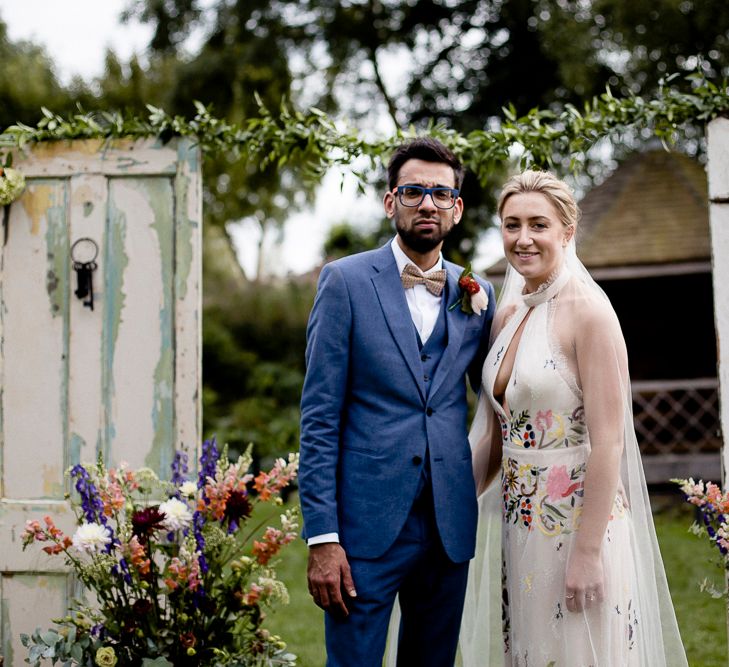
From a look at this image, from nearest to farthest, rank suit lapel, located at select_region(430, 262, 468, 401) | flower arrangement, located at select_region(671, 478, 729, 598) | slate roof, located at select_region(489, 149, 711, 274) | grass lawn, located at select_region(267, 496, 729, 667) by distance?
suit lapel, located at select_region(430, 262, 468, 401) < flower arrangement, located at select_region(671, 478, 729, 598) < grass lawn, located at select_region(267, 496, 729, 667) < slate roof, located at select_region(489, 149, 711, 274)

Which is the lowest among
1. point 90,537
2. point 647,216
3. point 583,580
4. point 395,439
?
point 583,580

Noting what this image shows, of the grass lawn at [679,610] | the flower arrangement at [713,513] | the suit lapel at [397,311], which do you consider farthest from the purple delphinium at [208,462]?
the flower arrangement at [713,513]

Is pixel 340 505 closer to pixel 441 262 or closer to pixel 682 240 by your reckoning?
pixel 441 262

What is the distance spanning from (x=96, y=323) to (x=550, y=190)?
2171 millimetres

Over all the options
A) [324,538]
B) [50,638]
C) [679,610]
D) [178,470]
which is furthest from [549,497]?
[679,610]

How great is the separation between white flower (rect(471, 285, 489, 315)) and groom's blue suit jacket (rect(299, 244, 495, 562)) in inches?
5.3

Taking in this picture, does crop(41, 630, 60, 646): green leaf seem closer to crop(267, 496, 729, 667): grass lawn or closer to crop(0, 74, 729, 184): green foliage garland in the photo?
crop(267, 496, 729, 667): grass lawn

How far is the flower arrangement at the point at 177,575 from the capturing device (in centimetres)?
324

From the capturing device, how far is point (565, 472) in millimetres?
2861

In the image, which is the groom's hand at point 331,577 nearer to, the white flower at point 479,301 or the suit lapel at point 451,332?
the suit lapel at point 451,332

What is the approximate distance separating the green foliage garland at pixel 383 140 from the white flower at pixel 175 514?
1.72 metres

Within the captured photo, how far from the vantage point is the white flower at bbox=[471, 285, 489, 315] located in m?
3.09

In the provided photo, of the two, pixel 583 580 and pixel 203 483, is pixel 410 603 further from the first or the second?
pixel 203 483

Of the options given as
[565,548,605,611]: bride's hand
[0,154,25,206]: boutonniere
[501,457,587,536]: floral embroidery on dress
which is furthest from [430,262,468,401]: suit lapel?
[0,154,25,206]: boutonniere
